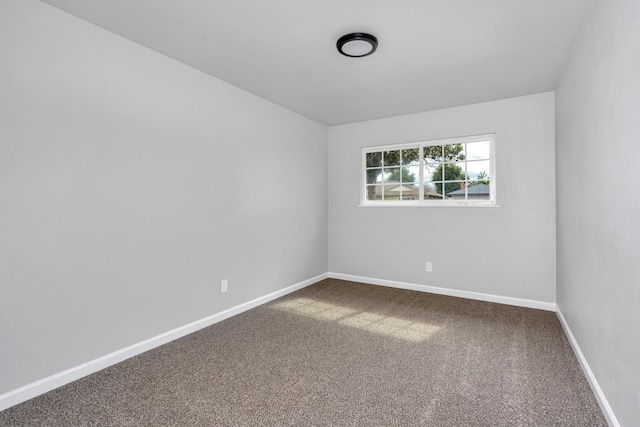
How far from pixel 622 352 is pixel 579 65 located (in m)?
2.03

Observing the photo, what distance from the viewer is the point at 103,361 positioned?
88.7 inches

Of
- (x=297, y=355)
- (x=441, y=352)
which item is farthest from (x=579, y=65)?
(x=297, y=355)

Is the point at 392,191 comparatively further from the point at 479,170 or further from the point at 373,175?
the point at 479,170

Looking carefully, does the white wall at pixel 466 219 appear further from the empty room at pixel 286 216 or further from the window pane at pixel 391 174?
the window pane at pixel 391 174

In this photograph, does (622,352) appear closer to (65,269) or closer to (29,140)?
(65,269)

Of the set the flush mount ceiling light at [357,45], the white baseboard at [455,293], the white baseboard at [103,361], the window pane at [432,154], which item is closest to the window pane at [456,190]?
the window pane at [432,154]

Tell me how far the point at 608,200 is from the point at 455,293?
2.55m

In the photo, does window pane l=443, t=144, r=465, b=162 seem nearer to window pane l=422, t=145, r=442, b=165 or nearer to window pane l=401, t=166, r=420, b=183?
window pane l=422, t=145, r=442, b=165

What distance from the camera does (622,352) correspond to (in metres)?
1.51

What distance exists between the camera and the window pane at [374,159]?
4.62 metres

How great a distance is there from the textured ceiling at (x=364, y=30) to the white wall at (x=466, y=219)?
439 millimetres

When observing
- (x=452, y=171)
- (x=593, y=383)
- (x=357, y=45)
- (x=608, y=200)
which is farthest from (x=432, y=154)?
(x=593, y=383)

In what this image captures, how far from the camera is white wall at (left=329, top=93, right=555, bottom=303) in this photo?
351 cm

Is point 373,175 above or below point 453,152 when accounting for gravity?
below
